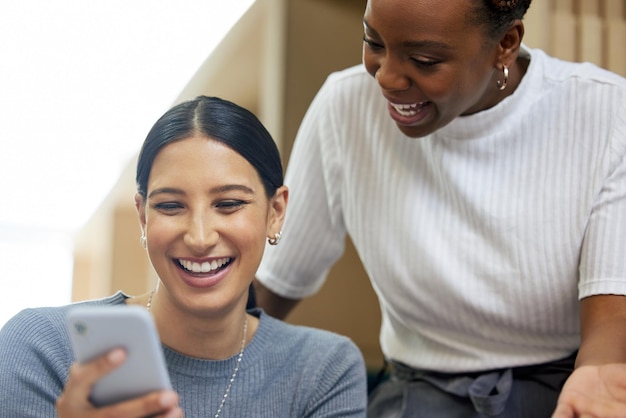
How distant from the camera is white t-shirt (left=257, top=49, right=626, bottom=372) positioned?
132cm

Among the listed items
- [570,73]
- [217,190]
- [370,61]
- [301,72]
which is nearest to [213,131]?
[217,190]

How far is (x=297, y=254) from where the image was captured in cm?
156

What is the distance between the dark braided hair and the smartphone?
0.67m

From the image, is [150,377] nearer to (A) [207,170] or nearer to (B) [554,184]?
(A) [207,170]

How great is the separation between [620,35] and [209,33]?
0.86 meters

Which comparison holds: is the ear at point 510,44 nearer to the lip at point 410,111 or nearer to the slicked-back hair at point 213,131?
the lip at point 410,111

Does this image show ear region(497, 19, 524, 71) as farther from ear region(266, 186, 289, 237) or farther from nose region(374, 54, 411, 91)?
ear region(266, 186, 289, 237)

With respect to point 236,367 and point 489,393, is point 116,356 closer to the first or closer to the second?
point 236,367

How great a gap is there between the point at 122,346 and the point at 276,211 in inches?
17.6

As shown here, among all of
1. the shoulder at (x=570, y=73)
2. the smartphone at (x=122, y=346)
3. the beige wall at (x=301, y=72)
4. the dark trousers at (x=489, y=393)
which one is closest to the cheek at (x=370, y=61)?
the shoulder at (x=570, y=73)

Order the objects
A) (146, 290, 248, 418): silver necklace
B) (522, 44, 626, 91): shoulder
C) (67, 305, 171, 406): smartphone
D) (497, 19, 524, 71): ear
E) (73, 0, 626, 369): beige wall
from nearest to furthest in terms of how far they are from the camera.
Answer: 1. (67, 305, 171, 406): smartphone
2. (146, 290, 248, 418): silver necklace
3. (497, 19, 524, 71): ear
4. (522, 44, 626, 91): shoulder
5. (73, 0, 626, 369): beige wall

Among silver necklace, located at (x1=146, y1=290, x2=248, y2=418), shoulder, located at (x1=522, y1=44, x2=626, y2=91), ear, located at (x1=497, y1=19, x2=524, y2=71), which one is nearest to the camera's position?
silver necklace, located at (x1=146, y1=290, x2=248, y2=418)

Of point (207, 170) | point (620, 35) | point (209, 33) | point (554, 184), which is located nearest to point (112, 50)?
point (209, 33)

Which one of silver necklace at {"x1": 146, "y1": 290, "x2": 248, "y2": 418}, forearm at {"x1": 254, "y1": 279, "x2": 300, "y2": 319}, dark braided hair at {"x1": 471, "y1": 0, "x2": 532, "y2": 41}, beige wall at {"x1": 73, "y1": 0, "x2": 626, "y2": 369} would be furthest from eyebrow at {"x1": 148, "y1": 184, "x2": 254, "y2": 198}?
beige wall at {"x1": 73, "y1": 0, "x2": 626, "y2": 369}
